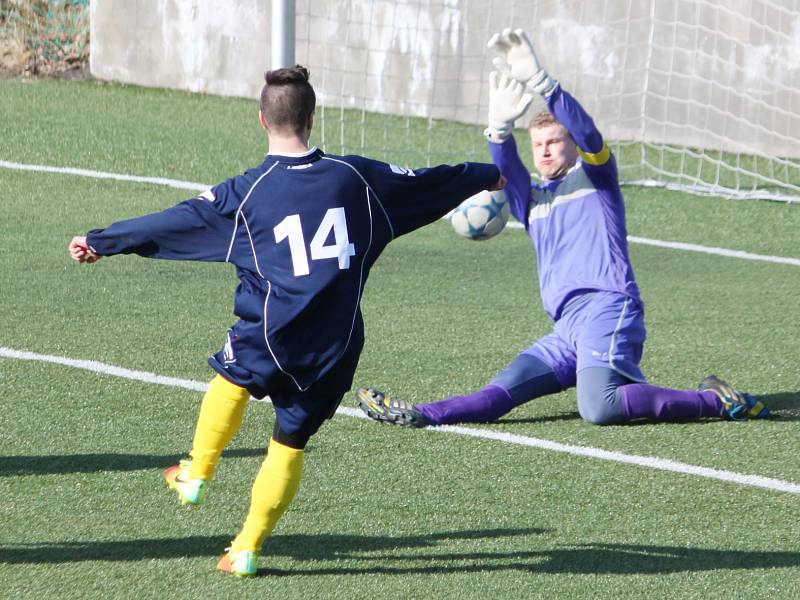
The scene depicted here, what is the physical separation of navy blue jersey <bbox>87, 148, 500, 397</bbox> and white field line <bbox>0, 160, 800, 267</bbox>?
18.6 ft

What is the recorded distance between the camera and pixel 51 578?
14.2ft

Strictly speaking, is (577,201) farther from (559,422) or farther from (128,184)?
(128,184)

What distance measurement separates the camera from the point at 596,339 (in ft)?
20.2

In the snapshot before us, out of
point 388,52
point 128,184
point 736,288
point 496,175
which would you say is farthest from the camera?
point 388,52

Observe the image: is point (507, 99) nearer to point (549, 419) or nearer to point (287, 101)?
point (549, 419)

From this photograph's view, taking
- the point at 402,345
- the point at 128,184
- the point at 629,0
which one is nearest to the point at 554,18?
the point at 629,0

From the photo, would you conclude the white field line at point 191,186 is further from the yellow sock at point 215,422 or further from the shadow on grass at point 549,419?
the yellow sock at point 215,422

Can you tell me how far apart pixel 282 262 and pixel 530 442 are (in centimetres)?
197

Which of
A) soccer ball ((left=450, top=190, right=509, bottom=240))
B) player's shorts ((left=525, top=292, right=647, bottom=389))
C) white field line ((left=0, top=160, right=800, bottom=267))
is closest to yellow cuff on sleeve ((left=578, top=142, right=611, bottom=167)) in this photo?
soccer ball ((left=450, top=190, right=509, bottom=240))

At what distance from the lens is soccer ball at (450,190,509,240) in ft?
20.9

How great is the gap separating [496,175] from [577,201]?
156 cm

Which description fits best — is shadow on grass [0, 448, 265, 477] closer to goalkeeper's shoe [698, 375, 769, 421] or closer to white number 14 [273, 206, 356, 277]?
white number 14 [273, 206, 356, 277]

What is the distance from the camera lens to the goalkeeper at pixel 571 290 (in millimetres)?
5855

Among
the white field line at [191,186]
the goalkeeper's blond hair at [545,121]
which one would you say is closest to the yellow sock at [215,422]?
the goalkeeper's blond hair at [545,121]
